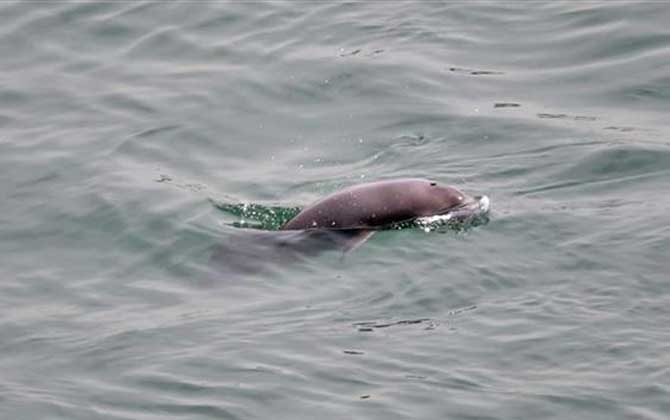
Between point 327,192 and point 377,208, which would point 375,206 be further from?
point 327,192

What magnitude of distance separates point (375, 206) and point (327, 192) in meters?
1.13

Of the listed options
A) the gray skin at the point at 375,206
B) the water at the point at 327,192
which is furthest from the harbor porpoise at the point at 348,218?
the water at the point at 327,192

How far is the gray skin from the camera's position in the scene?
11.1 meters

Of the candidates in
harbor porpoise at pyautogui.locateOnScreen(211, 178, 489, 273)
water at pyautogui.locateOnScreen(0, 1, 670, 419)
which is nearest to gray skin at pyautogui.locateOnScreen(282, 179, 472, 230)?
harbor porpoise at pyautogui.locateOnScreen(211, 178, 489, 273)

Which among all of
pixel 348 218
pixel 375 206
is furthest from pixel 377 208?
pixel 348 218

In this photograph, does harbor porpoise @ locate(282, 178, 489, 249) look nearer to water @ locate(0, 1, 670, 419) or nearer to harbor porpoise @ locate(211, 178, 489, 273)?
harbor porpoise @ locate(211, 178, 489, 273)

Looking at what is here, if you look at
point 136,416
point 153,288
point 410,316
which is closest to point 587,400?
point 410,316

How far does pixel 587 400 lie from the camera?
28.5 feet

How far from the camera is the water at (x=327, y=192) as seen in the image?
9086mm

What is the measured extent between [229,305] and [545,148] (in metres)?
3.52

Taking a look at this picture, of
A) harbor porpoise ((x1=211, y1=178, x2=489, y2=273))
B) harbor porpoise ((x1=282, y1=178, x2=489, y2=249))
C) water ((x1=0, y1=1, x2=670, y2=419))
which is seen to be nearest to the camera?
water ((x1=0, y1=1, x2=670, y2=419))

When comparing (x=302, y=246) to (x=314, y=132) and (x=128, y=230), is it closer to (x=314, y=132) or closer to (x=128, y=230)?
(x=128, y=230)

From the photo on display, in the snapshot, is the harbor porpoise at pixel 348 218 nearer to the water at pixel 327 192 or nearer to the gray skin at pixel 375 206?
the gray skin at pixel 375 206

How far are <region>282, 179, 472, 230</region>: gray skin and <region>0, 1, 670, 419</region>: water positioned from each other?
159 millimetres
